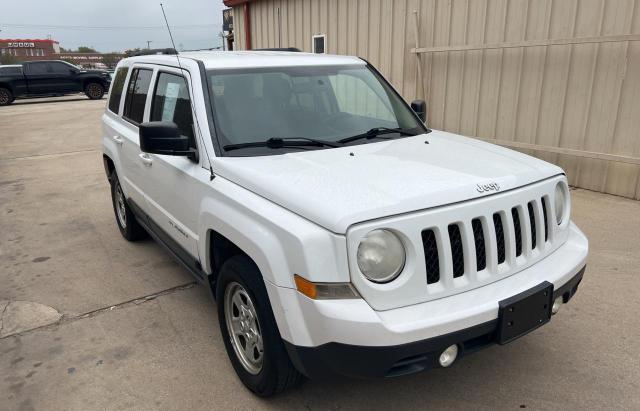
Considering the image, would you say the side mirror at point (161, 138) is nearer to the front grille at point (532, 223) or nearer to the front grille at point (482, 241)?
the front grille at point (482, 241)

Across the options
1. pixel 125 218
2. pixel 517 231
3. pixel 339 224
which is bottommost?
pixel 125 218

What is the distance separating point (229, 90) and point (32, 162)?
8.28 meters

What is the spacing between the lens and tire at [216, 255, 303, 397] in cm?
247

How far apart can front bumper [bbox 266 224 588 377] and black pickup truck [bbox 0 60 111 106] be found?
2353 cm

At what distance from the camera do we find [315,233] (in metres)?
2.17

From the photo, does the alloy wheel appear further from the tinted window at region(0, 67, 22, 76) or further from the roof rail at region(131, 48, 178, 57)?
the tinted window at region(0, 67, 22, 76)

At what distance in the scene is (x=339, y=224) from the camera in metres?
2.12

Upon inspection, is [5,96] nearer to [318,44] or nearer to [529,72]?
[318,44]

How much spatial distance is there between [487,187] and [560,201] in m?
0.77

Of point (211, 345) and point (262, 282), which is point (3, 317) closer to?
point (211, 345)

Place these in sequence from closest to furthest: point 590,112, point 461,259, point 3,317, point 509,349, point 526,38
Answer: point 461,259 → point 509,349 → point 3,317 → point 590,112 → point 526,38

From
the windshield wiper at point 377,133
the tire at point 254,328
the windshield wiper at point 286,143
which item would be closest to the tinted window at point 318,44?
the windshield wiper at point 377,133

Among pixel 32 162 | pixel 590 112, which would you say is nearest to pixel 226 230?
pixel 590 112

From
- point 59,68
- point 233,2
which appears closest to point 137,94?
point 233,2
